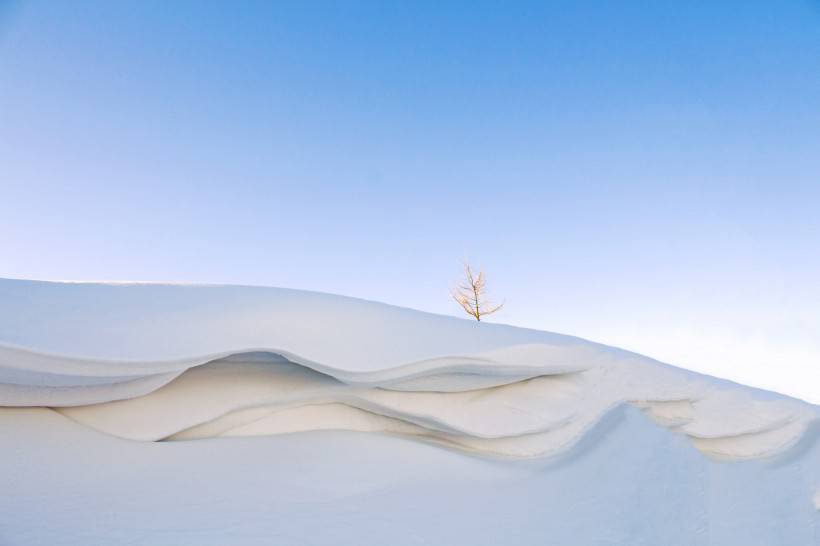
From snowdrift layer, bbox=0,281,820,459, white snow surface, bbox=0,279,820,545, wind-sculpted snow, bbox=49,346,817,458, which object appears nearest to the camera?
white snow surface, bbox=0,279,820,545

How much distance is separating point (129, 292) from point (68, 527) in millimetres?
1529

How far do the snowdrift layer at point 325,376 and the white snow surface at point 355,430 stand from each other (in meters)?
0.01

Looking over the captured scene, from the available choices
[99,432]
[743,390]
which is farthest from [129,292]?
[743,390]

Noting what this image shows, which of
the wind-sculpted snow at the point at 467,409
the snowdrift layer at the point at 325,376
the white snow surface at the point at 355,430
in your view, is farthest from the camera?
the wind-sculpted snow at the point at 467,409

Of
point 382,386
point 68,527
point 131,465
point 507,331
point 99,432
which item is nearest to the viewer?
point 68,527

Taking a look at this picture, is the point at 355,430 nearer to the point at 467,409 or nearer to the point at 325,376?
the point at 325,376

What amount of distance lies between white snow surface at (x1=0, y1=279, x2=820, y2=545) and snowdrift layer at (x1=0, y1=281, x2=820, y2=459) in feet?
0.04

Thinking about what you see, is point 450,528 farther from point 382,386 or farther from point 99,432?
point 99,432

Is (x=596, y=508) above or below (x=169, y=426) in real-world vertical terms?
below

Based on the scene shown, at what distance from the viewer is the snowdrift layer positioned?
2.52 metres

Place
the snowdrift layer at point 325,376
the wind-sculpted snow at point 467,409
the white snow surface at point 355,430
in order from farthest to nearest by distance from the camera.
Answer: the wind-sculpted snow at point 467,409 → the snowdrift layer at point 325,376 → the white snow surface at point 355,430

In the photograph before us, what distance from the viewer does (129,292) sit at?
3203mm

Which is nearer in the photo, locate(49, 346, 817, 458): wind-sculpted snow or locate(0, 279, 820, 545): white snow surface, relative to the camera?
locate(0, 279, 820, 545): white snow surface

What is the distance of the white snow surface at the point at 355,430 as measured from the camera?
2248 mm
